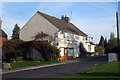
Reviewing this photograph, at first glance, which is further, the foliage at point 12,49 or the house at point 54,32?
the house at point 54,32

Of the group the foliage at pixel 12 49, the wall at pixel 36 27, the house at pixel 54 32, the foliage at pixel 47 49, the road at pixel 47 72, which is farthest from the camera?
the wall at pixel 36 27

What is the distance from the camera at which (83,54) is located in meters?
37.7

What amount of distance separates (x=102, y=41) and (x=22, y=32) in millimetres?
70619

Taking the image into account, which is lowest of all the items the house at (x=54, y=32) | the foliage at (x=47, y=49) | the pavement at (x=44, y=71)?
the pavement at (x=44, y=71)

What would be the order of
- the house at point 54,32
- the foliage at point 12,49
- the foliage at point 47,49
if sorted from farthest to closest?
the house at point 54,32, the foliage at point 47,49, the foliage at point 12,49

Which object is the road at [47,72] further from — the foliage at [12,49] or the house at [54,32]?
the house at [54,32]

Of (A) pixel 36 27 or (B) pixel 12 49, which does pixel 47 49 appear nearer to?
(B) pixel 12 49

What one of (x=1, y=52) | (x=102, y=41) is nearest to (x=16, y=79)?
(x=1, y=52)

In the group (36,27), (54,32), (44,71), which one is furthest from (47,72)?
(36,27)

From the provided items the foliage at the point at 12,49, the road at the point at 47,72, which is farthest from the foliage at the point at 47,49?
the road at the point at 47,72

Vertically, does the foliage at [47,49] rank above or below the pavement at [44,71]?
above

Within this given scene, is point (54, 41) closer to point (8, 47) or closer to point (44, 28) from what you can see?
point (44, 28)

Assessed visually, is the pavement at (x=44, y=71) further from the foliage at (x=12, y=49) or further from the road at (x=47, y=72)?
the foliage at (x=12, y=49)

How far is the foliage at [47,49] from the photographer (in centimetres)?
2556
